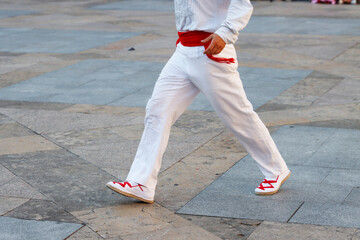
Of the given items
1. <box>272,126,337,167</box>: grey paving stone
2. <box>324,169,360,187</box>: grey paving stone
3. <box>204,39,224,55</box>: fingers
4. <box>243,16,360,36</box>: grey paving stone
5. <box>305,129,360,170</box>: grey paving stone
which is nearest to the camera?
<box>204,39,224,55</box>: fingers

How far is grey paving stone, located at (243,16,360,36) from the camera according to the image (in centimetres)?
1338

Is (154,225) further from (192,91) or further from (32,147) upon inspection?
(32,147)

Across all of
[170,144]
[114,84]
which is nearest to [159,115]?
[170,144]

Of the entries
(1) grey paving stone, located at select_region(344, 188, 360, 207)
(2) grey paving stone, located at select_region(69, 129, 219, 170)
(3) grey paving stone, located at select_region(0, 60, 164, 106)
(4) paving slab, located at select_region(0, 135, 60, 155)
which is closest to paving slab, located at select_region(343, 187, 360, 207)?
(1) grey paving stone, located at select_region(344, 188, 360, 207)

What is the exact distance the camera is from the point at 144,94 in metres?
8.24

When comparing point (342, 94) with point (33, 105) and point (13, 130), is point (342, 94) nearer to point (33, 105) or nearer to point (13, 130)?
point (33, 105)

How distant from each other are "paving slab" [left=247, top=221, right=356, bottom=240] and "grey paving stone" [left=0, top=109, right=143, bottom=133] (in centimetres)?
300

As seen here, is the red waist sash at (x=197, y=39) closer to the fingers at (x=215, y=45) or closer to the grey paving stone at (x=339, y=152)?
the fingers at (x=215, y=45)

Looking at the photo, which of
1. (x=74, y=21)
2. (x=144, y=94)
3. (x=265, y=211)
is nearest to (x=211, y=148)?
(x=265, y=211)

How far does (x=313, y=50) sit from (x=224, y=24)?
7210 millimetres

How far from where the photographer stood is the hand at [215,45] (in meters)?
4.27

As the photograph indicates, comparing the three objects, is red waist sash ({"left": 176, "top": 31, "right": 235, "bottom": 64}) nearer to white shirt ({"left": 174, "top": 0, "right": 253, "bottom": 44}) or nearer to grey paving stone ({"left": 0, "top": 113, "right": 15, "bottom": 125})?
white shirt ({"left": 174, "top": 0, "right": 253, "bottom": 44})

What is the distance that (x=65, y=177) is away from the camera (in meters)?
5.29

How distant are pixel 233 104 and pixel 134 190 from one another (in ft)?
2.95
